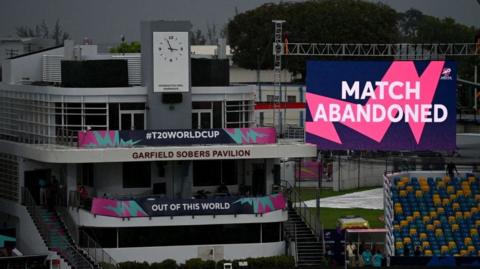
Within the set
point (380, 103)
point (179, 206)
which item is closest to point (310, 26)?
point (380, 103)

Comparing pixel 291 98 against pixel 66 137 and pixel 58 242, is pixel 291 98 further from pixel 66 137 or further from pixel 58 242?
pixel 58 242

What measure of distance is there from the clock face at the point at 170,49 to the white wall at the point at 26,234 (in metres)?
7.53

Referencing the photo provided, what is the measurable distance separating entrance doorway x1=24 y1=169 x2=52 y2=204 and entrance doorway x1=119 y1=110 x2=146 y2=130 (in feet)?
10.8

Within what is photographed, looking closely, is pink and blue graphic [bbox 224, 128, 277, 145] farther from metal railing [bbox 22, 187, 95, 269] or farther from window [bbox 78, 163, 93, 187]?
metal railing [bbox 22, 187, 95, 269]

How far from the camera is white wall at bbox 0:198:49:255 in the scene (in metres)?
57.9

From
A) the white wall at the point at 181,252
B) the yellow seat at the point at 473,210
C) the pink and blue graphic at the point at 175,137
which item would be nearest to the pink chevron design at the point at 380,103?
the yellow seat at the point at 473,210

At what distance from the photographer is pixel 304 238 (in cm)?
5978

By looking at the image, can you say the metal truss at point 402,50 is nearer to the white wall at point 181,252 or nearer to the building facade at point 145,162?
the building facade at point 145,162

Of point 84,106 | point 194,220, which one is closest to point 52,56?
point 84,106

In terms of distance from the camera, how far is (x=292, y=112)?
114688mm

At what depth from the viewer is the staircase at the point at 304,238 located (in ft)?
190

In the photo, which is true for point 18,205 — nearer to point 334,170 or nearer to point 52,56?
point 52,56

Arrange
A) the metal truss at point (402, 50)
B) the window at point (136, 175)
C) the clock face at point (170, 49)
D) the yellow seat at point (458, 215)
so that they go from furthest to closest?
the metal truss at point (402, 50)
the yellow seat at point (458, 215)
the clock face at point (170, 49)
the window at point (136, 175)

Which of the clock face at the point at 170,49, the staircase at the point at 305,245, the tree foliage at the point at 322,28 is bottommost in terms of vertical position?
the staircase at the point at 305,245
